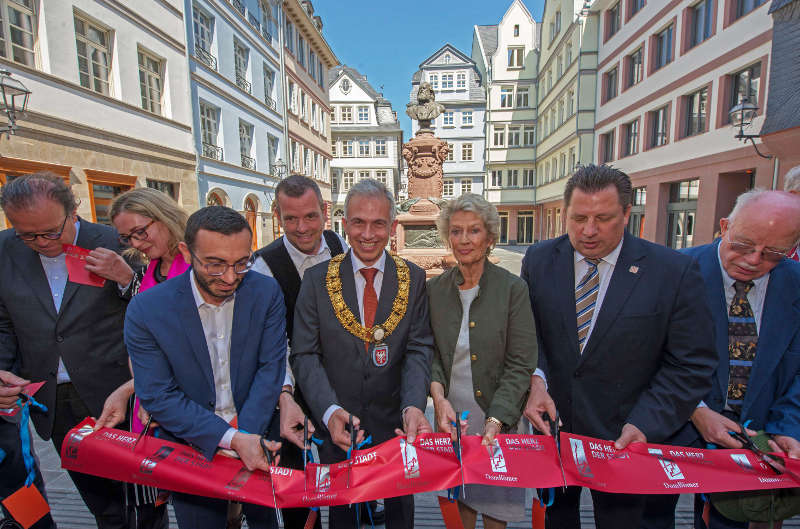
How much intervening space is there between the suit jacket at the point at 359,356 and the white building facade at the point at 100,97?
7.03 meters

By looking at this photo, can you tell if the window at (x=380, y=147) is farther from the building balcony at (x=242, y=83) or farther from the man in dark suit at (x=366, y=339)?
the man in dark suit at (x=366, y=339)

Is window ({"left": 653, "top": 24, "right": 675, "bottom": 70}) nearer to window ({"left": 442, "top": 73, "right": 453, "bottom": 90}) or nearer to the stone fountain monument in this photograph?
the stone fountain monument

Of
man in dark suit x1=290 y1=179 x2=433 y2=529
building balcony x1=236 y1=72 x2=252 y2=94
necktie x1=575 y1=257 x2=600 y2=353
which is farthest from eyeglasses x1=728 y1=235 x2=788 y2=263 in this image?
building balcony x1=236 y1=72 x2=252 y2=94

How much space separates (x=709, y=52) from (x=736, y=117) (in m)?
4.92

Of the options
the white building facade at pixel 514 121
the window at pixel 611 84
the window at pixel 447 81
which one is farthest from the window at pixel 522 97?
the window at pixel 611 84

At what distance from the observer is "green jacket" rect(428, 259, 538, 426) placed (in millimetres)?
2094

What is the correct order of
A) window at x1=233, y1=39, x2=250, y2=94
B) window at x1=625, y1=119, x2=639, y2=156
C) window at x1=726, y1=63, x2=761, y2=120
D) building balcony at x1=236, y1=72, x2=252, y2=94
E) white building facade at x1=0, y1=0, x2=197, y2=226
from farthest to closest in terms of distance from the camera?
1. window at x1=625, y1=119, x2=639, y2=156
2. building balcony at x1=236, y1=72, x2=252, y2=94
3. window at x1=233, y1=39, x2=250, y2=94
4. window at x1=726, y1=63, x2=761, y2=120
5. white building facade at x1=0, y1=0, x2=197, y2=226

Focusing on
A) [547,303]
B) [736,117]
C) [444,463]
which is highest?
[736,117]

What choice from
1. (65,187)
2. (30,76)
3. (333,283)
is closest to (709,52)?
(333,283)

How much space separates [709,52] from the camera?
12352 mm

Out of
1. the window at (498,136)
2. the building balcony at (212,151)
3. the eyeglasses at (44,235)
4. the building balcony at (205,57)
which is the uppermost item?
the window at (498,136)

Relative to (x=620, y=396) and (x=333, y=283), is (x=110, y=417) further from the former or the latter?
(x=620, y=396)

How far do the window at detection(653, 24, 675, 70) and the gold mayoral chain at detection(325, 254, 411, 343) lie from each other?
1811 cm

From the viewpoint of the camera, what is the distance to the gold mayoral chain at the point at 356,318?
213 cm
